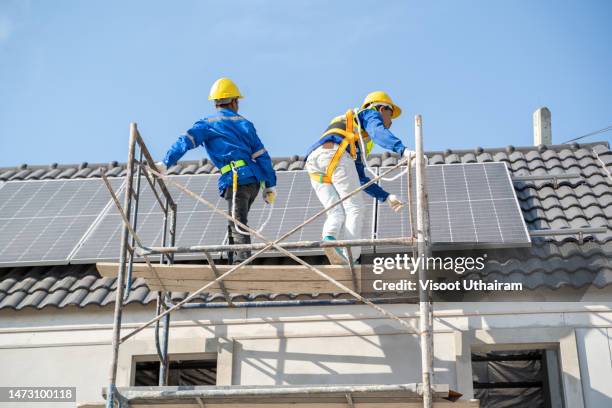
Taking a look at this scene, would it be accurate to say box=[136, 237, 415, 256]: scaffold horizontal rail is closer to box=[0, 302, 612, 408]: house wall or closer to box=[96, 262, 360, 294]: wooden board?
box=[96, 262, 360, 294]: wooden board

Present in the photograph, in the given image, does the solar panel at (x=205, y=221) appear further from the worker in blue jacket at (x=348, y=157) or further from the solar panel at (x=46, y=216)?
the worker in blue jacket at (x=348, y=157)

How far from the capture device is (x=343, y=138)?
10.0 meters

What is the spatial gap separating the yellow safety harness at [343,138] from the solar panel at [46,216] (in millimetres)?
3365

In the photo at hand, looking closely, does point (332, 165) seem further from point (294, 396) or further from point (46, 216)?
point (46, 216)

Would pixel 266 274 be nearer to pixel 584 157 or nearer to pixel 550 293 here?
pixel 550 293

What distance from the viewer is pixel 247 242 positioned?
9.94m

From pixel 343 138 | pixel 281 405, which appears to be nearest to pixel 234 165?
pixel 343 138

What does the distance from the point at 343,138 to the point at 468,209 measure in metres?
2.08

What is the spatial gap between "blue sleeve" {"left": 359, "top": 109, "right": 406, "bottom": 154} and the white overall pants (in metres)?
0.44

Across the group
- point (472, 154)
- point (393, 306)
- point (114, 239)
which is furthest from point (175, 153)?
point (472, 154)

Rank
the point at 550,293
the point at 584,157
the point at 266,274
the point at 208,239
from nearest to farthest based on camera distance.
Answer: the point at 266,274 → the point at 550,293 → the point at 208,239 → the point at 584,157

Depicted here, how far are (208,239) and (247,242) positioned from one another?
118 centimetres

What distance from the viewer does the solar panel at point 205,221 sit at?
36.1ft

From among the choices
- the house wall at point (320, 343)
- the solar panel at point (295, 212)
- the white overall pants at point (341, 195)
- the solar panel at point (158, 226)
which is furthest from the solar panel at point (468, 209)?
the solar panel at point (158, 226)
